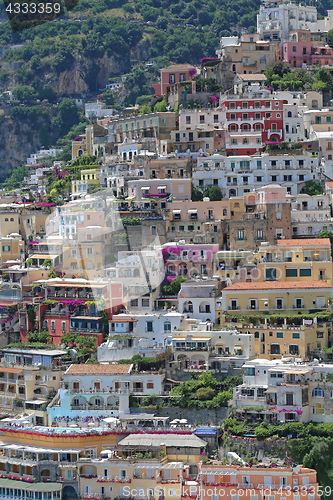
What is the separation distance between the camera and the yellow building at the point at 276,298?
60938mm

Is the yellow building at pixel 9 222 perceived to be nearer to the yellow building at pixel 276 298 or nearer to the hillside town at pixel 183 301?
the hillside town at pixel 183 301

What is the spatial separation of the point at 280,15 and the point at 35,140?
132 ft

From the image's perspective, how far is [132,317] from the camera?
61.3 m

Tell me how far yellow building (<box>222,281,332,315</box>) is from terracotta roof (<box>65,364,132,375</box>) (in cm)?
680

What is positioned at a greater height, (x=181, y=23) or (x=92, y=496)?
(x=181, y=23)

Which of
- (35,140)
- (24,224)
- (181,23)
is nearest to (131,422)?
(24,224)

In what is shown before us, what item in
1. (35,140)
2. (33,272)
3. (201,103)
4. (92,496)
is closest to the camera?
(92,496)

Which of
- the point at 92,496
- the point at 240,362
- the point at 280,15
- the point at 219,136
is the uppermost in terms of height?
the point at 280,15

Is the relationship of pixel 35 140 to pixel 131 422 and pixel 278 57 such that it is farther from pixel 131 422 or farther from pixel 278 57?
pixel 131 422

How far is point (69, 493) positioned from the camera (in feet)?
172

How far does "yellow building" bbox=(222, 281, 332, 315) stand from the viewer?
60938 millimetres

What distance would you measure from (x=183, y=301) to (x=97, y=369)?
272 inches

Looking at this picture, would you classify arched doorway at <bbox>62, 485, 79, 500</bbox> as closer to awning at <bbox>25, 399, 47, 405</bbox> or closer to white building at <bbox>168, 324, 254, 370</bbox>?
awning at <bbox>25, 399, 47, 405</bbox>

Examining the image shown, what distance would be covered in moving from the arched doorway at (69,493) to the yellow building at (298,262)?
16.9 metres
